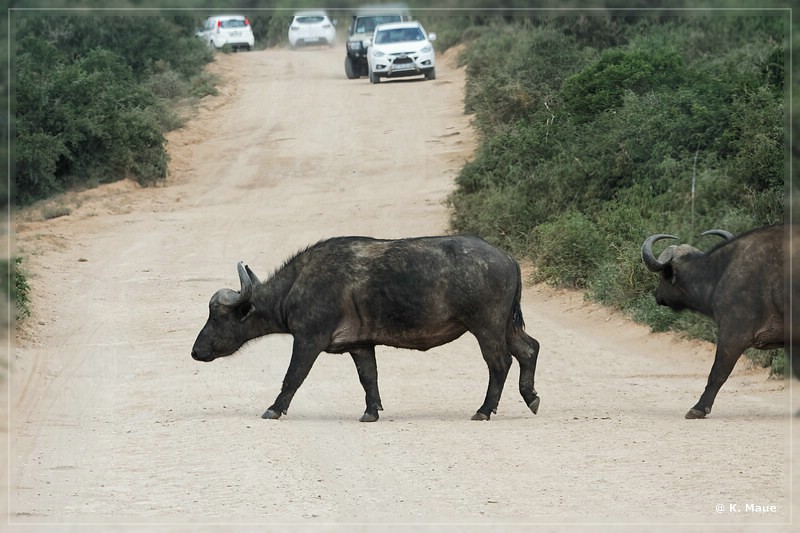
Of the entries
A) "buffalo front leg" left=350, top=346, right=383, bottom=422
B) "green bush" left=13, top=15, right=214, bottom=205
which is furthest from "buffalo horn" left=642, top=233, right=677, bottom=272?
"green bush" left=13, top=15, right=214, bottom=205

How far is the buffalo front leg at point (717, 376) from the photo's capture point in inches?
459

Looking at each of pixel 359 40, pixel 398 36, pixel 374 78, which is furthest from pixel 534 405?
pixel 359 40

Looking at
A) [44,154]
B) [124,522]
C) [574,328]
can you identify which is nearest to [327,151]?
[44,154]

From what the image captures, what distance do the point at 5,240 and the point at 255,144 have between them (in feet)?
92.1

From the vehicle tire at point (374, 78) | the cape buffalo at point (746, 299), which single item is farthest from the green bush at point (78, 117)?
the cape buffalo at point (746, 299)

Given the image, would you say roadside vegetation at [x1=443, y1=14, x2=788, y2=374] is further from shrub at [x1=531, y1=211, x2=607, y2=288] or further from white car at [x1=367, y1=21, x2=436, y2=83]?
white car at [x1=367, y1=21, x2=436, y2=83]

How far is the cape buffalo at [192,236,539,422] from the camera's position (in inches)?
468

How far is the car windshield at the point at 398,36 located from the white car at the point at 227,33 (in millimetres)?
11902

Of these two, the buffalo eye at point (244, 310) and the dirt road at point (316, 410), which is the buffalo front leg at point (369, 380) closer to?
the dirt road at point (316, 410)

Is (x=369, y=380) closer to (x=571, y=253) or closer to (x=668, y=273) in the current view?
(x=668, y=273)

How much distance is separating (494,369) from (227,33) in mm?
41425

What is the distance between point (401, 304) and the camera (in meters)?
11.9

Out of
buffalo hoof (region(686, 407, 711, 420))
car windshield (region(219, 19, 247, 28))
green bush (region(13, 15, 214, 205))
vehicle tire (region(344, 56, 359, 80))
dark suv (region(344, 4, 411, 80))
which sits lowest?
buffalo hoof (region(686, 407, 711, 420))

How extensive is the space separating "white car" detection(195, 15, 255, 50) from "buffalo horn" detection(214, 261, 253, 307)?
126 ft
